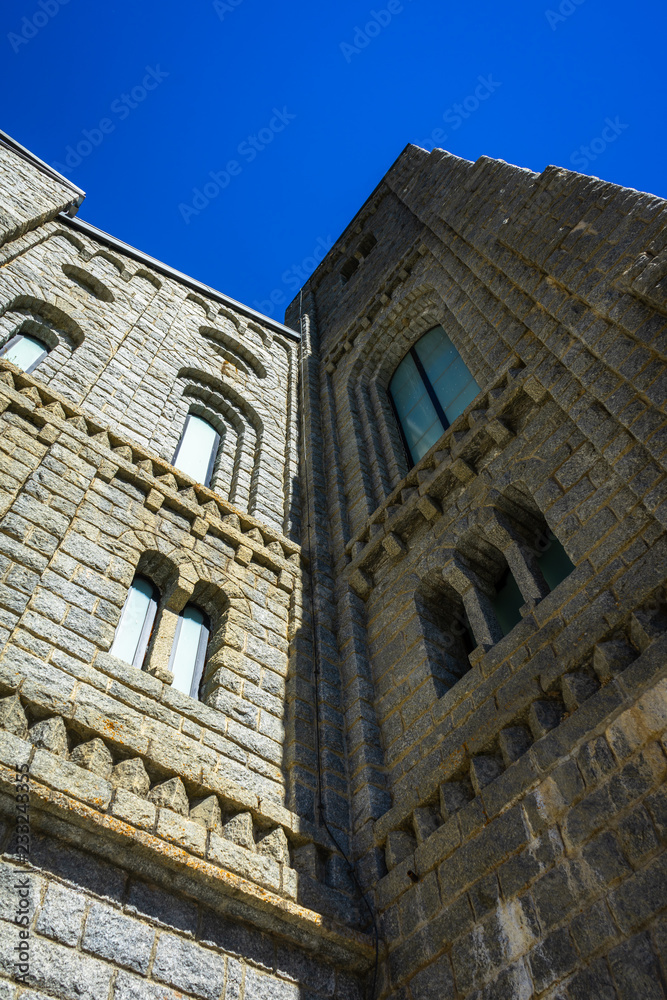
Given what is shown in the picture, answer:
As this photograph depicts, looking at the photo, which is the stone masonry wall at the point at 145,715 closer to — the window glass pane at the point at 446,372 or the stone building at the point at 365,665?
the stone building at the point at 365,665

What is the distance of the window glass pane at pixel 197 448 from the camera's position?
10.5 metres

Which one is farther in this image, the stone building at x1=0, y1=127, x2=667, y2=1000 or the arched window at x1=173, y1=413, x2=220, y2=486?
the arched window at x1=173, y1=413, x2=220, y2=486

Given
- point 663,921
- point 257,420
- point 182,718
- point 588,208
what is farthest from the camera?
point 257,420

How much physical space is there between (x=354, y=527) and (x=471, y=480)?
2531mm

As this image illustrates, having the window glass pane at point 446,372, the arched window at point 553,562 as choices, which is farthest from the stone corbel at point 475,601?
the window glass pane at point 446,372

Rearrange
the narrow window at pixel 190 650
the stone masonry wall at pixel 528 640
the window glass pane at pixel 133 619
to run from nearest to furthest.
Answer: the stone masonry wall at pixel 528 640 < the window glass pane at pixel 133 619 < the narrow window at pixel 190 650

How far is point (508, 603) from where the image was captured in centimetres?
722

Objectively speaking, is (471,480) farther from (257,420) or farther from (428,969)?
(257,420)

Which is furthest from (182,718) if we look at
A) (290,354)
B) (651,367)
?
(290,354)

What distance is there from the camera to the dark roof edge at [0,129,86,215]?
548 inches

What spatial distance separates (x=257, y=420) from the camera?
40.8ft

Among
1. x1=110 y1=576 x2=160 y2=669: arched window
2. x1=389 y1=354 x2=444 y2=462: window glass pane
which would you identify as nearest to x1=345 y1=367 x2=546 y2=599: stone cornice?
x1=389 y1=354 x2=444 y2=462: window glass pane

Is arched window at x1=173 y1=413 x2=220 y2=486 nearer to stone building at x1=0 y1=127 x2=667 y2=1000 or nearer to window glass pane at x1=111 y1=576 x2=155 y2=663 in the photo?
stone building at x1=0 y1=127 x2=667 y2=1000

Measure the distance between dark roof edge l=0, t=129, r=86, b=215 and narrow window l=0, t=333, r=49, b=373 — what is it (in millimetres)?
4964
